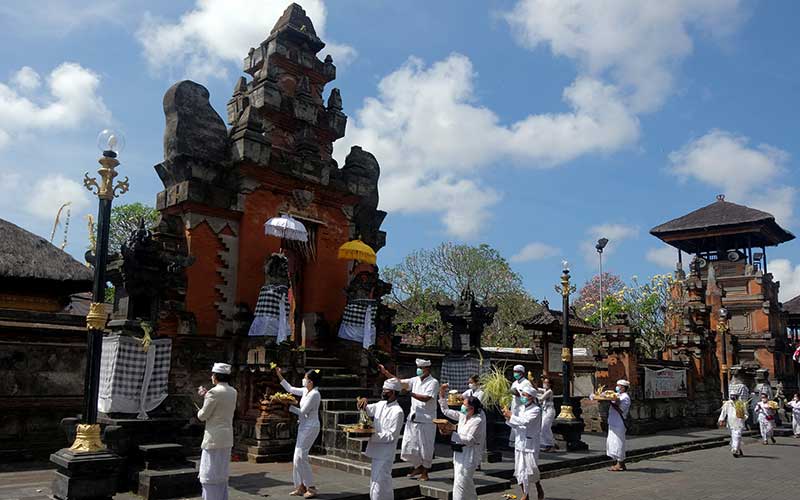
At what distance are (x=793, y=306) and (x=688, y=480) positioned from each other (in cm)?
4716

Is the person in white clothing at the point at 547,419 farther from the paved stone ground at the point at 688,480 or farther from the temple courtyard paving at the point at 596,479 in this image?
the paved stone ground at the point at 688,480

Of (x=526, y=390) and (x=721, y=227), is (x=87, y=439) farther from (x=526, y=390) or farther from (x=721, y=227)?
(x=721, y=227)

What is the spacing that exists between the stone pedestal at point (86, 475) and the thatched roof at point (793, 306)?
5415 centimetres

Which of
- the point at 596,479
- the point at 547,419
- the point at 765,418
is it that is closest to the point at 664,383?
the point at 765,418

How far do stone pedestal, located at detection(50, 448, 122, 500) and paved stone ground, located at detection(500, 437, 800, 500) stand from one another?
19.1 feet

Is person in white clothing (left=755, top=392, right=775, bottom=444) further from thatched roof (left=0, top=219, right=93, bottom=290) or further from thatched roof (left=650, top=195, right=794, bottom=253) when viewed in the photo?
thatched roof (left=650, top=195, right=794, bottom=253)

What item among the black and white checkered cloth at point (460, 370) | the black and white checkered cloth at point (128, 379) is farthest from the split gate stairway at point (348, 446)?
the black and white checkered cloth at point (128, 379)

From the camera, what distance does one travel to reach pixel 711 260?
45094 mm

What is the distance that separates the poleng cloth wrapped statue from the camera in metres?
13.5

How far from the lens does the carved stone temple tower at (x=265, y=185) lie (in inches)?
547

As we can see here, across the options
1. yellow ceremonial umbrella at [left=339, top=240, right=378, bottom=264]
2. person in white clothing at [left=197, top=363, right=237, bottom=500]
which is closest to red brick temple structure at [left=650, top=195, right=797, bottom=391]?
yellow ceremonial umbrella at [left=339, top=240, right=378, bottom=264]

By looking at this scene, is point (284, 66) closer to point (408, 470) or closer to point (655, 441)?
point (408, 470)

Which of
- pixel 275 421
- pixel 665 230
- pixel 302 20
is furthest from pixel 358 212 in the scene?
pixel 665 230

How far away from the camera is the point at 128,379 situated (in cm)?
1027
